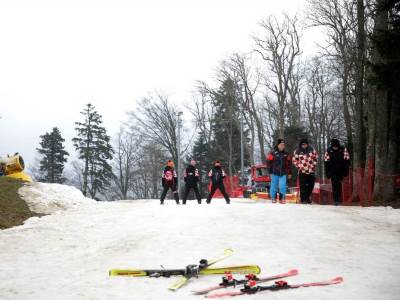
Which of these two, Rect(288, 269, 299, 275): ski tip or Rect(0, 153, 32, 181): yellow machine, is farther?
Rect(0, 153, 32, 181): yellow machine

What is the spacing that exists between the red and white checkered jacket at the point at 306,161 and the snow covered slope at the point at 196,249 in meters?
2.24

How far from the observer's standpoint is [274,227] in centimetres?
911

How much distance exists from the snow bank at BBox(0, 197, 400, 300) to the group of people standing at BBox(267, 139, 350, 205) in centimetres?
176

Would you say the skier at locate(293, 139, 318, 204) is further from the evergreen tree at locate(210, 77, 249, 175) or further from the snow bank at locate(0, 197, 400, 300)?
the evergreen tree at locate(210, 77, 249, 175)

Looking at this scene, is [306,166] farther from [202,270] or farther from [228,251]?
[202,270]

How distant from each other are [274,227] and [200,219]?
190 centimetres

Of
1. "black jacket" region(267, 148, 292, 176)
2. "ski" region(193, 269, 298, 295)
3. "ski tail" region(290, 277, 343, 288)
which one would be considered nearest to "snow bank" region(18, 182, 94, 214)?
"black jacket" region(267, 148, 292, 176)

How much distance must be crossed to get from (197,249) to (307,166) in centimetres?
711

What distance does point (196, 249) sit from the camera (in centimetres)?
746

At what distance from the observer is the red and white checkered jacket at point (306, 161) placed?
1364cm

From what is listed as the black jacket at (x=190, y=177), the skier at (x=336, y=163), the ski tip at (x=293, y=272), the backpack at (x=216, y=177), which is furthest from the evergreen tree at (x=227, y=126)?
the ski tip at (x=293, y=272)

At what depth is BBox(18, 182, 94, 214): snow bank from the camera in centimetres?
1426

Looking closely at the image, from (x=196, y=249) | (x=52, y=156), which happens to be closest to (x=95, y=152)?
(x=52, y=156)

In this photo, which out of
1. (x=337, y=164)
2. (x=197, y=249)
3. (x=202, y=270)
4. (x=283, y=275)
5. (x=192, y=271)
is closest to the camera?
(x=283, y=275)
